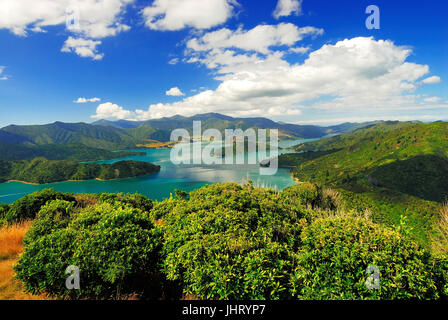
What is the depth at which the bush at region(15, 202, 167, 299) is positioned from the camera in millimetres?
5926

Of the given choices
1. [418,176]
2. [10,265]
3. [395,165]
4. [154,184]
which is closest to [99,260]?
[10,265]

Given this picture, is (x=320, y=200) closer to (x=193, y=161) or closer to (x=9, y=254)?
(x=9, y=254)

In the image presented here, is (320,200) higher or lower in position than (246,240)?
lower

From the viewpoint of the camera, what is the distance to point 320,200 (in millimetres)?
37938

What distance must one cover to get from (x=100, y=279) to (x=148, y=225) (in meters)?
2.26

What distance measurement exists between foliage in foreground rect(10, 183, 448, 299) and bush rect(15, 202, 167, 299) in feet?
0.09

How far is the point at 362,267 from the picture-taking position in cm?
571

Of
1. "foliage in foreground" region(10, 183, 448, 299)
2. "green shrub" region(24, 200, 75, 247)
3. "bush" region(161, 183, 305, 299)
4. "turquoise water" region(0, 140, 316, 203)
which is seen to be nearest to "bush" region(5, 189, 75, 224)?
"green shrub" region(24, 200, 75, 247)

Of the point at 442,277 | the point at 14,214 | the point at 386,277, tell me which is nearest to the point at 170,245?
the point at 386,277

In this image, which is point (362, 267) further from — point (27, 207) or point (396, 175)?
point (396, 175)

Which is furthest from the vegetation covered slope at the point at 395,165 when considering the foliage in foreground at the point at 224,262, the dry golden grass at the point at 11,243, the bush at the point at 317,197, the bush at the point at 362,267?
the dry golden grass at the point at 11,243

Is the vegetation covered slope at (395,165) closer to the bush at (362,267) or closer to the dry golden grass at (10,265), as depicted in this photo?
the bush at (362,267)

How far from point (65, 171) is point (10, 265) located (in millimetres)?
149810

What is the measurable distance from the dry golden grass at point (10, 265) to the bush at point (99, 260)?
0.45 metres
